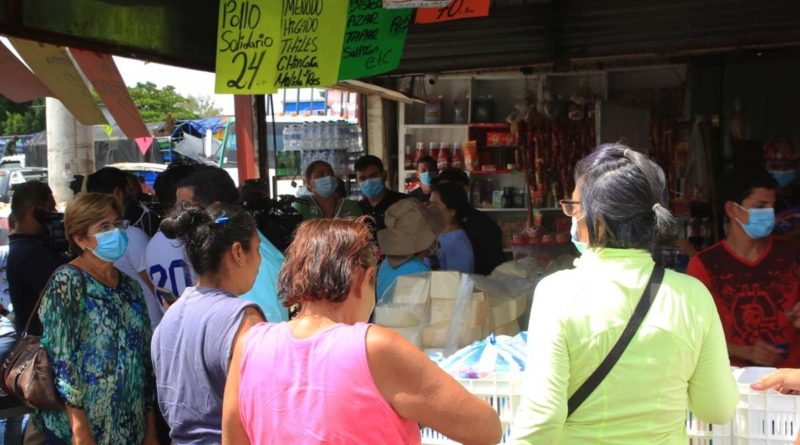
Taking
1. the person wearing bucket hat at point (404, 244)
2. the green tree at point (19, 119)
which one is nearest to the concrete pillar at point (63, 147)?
the person wearing bucket hat at point (404, 244)

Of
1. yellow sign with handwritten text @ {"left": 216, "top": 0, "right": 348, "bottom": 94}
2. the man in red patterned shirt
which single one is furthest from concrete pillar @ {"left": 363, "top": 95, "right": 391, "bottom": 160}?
the man in red patterned shirt

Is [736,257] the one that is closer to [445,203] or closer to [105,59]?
[445,203]

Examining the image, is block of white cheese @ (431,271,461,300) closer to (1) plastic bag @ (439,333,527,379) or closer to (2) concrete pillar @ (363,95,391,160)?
(1) plastic bag @ (439,333,527,379)

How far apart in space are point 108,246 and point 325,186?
303 cm

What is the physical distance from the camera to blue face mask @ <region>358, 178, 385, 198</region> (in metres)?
6.67

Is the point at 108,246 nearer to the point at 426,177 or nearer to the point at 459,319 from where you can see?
the point at 459,319

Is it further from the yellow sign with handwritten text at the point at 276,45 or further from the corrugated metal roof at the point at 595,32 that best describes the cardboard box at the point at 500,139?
the yellow sign with handwritten text at the point at 276,45

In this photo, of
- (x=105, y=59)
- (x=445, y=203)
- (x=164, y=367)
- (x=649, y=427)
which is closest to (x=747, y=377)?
(x=649, y=427)

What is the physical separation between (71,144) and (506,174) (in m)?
7.36

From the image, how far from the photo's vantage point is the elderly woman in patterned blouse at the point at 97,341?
3.14 metres

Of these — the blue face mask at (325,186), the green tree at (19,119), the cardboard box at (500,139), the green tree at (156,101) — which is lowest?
the blue face mask at (325,186)

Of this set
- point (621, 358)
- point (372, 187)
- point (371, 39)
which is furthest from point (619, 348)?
point (372, 187)

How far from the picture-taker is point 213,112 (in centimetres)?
5775

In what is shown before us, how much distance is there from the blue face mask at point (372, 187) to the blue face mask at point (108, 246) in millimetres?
3438
